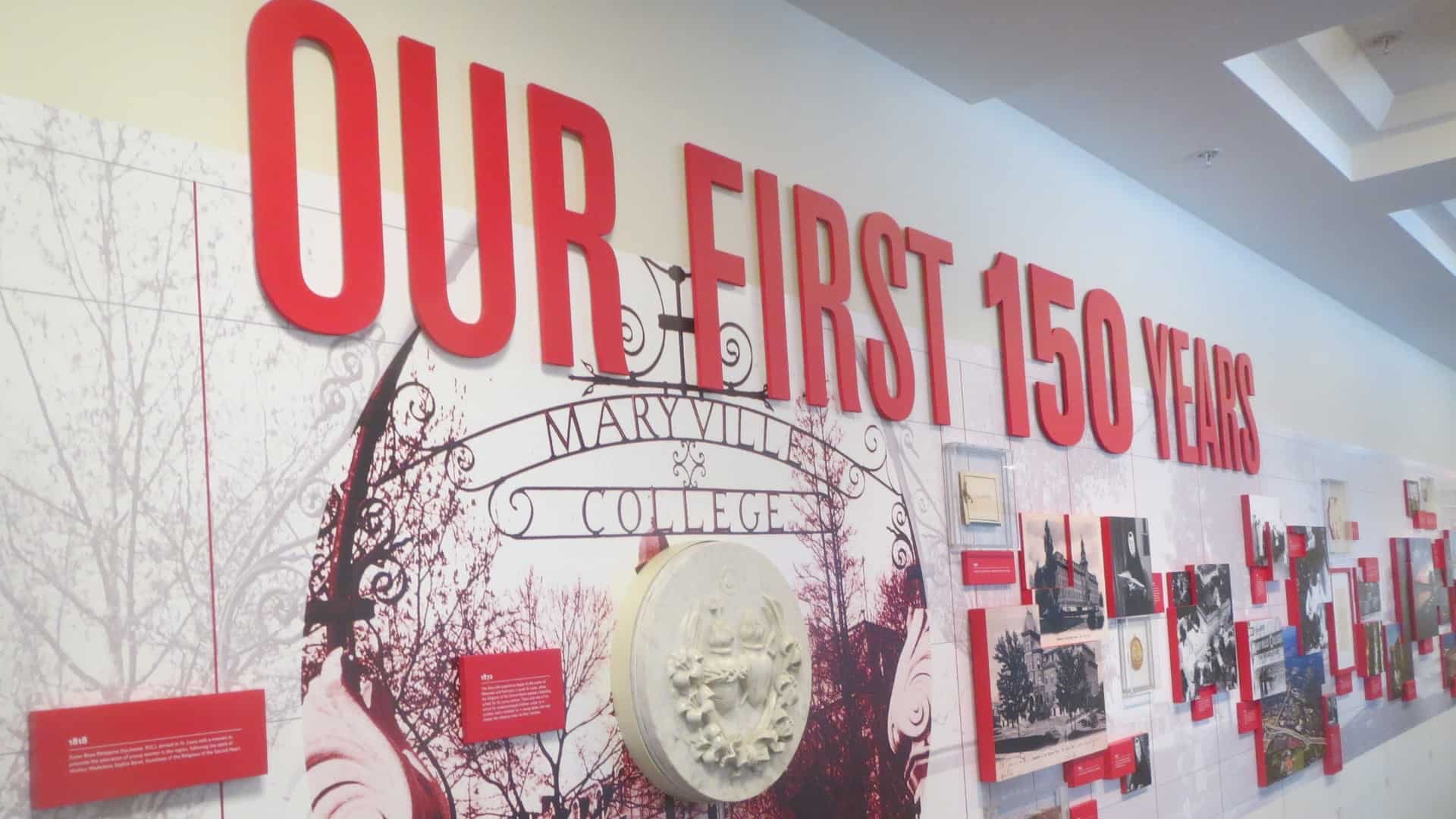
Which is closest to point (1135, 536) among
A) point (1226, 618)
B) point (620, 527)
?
point (1226, 618)

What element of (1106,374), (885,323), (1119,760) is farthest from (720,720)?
(1106,374)

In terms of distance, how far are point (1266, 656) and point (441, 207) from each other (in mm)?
4331

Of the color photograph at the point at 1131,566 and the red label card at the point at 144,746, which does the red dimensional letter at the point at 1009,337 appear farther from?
the red label card at the point at 144,746

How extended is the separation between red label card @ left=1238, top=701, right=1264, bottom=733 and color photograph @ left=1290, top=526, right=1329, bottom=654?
2.19ft

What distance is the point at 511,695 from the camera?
2123mm

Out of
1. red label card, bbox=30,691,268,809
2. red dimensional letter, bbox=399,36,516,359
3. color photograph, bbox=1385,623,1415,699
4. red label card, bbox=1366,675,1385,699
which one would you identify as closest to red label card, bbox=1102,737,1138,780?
red dimensional letter, bbox=399,36,516,359

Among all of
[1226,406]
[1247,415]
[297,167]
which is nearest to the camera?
[297,167]

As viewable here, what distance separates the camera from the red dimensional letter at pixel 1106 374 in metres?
4.12

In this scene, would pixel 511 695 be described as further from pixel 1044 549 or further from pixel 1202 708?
pixel 1202 708

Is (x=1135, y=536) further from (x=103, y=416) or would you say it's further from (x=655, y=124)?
(x=103, y=416)

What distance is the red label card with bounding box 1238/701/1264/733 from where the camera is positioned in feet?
16.2

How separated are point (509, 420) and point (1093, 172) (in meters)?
2.91

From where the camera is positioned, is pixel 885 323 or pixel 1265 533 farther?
pixel 1265 533

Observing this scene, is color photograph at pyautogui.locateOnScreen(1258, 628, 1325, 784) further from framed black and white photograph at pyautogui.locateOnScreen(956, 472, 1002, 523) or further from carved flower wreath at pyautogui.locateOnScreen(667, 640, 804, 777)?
carved flower wreath at pyautogui.locateOnScreen(667, 640, 804, 777)
